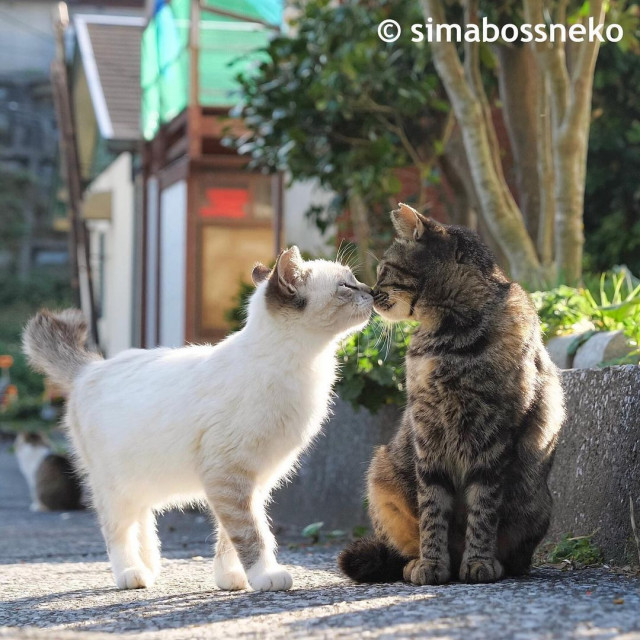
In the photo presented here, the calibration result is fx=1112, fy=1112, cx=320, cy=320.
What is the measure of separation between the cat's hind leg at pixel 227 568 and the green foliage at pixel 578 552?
1.25m

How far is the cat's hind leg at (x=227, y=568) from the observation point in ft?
13.4

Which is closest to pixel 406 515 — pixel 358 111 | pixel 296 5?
pixel 358 111

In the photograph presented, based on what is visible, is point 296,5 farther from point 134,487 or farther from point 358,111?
point 134,487

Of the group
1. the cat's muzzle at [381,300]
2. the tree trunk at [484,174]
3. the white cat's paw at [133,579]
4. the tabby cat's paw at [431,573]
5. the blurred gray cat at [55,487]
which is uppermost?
the tree trunk at [484,174]

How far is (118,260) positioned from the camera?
1970 centimetres

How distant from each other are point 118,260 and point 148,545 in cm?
1567

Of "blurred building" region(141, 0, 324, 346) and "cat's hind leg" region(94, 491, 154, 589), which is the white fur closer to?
"cat's hind leg" region(94, 491, 154, 589)

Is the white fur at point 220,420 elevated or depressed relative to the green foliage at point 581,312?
depressed

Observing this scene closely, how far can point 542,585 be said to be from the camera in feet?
11.8

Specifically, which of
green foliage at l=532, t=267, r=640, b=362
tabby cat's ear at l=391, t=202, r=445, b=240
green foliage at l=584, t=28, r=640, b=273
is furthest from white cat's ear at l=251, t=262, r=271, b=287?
green foliage at l=584, t=28, r=640, b=273

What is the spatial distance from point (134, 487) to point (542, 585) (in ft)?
5.15

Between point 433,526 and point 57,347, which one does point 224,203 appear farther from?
point 433,526

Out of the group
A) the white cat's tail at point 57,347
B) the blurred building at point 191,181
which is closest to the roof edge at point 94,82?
the blurred building at point 191,181

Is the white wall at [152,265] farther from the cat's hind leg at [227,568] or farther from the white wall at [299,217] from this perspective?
the cat's hind leg at [227,568]
